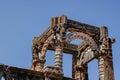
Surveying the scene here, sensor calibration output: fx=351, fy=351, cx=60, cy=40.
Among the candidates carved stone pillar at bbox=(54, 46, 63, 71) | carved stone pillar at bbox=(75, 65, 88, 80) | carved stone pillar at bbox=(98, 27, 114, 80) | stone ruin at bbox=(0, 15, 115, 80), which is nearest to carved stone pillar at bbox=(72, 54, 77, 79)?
stone ruin at bbox=(0, 15, 115, 80)

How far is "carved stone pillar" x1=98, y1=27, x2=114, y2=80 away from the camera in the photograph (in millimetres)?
29475

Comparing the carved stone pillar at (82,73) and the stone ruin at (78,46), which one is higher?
the stone ruin at (78,46)

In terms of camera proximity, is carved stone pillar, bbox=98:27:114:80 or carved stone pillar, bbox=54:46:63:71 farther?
carved stone pillar, bbox=98:27:114:80

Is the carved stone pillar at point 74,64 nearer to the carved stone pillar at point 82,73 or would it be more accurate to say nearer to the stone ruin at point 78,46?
the stone ruin at point 78,46

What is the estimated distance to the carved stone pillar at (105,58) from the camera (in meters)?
29.5

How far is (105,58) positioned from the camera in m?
30.3

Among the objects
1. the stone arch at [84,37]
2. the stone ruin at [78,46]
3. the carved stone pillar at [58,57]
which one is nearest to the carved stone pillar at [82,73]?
the stone ruin at [78,46]

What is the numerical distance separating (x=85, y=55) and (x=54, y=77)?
10.00m

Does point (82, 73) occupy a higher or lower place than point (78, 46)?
lower

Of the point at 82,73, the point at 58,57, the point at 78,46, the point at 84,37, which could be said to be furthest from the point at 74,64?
the point at 58,57

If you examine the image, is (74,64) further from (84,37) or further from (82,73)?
(84,37)

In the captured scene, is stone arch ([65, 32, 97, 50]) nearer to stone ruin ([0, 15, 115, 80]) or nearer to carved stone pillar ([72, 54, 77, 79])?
Answer: stone ruin ([0, 15, 115, 80])

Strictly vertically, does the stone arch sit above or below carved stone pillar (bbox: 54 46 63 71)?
above

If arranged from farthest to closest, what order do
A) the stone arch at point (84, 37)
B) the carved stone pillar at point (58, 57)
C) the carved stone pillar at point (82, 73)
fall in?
1. the carved stone pillar at point (82, 73)
2. the stone arch at point (84, 37)
3. the carved stone pillar at point (58, 57)
